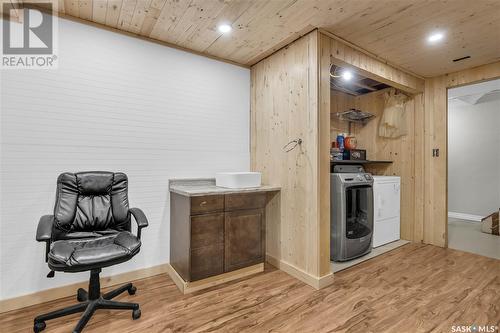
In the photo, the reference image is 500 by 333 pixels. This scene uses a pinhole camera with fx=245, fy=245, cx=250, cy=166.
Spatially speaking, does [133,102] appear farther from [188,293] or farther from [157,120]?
[188,293]

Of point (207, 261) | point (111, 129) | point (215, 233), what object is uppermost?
point (111, 129)

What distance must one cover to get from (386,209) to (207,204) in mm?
2681

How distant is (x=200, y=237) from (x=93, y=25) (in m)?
2.22

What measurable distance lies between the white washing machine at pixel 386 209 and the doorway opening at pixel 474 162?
146cm

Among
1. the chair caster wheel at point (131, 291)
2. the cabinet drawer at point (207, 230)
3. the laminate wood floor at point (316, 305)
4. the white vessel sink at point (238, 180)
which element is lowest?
the laminate wood floor at point (316, 305)

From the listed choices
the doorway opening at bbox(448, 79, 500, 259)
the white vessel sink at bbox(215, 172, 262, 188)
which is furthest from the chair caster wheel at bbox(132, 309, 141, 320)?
the doorway opening at bbox(448, 79, 500, 259)

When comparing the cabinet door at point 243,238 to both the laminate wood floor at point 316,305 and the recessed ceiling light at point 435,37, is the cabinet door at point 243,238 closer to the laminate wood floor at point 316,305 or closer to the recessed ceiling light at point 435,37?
the laminate wood floor at point 316,305

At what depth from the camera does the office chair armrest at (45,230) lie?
1.56m

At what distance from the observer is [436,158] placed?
3.48 metres

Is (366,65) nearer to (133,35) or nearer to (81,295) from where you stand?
(133,35)

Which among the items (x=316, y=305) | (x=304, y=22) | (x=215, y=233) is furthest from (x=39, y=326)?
(x=304, y=22)

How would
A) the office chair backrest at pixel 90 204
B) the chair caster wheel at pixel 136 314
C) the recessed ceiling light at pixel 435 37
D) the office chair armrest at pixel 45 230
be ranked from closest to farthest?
the office chair armrest at pixel 45 230
the chair caster wheel at pixel 136 314
the office chair backrest at pixel 90 204
the recessed ceiling light at pixel 435 37

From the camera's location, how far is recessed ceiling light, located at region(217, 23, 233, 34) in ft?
7.60

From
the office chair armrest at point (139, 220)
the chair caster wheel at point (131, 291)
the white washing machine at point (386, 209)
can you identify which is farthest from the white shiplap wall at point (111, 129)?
the white washing machine at point (386, 209)
